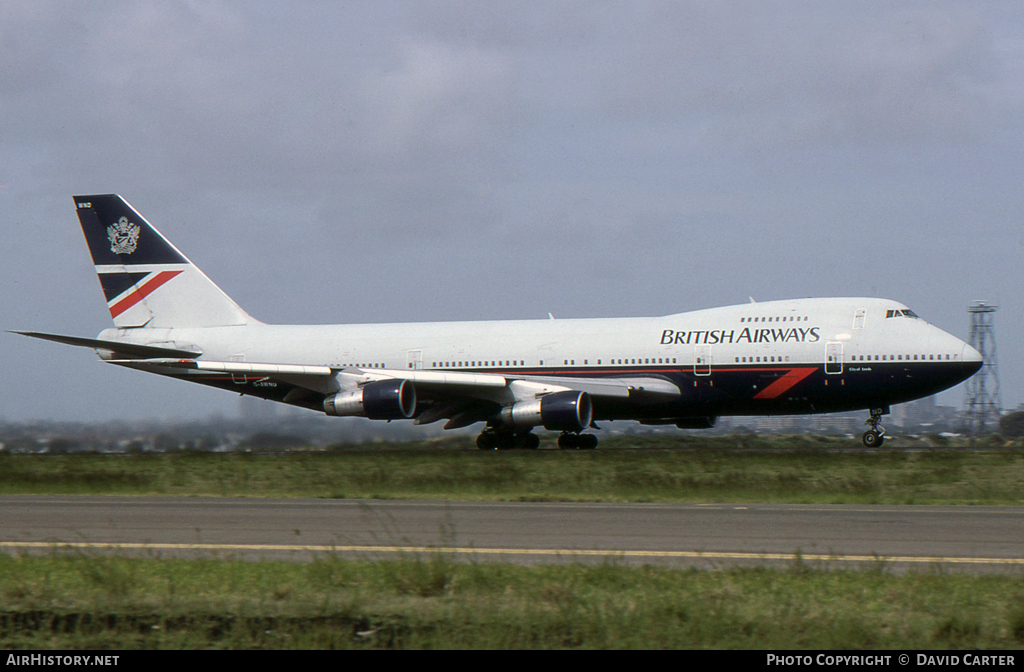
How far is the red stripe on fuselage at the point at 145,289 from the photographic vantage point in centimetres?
3862

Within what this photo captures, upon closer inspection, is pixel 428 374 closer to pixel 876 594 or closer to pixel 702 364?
pixel 702 364

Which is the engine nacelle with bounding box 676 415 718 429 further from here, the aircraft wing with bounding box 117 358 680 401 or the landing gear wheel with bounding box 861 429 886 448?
the landing gear wheel with bounding box 861 429 886 448

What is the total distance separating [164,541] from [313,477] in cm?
1095

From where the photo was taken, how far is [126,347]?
34688 mm

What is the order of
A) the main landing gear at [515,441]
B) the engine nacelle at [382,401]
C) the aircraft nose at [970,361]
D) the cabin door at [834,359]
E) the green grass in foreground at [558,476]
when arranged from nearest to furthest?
the green grass in foreground at [558,476]
the aircraft nose at [970,361]
the cabin door at [834,359]
the engine nacelle at [382,401]
the main landing gear at [515,441]

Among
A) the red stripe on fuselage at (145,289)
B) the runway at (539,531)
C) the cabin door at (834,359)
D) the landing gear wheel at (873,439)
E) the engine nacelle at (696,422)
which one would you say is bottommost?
the runway at (539,531)

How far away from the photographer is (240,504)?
1775cm

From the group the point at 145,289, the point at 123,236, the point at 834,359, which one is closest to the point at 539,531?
the point at 834,359

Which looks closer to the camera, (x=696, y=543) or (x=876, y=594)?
(x=876, y=594)

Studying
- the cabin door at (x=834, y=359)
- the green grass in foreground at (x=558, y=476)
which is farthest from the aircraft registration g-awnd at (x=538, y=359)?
the green grass in foreground at (x=558, y=476)

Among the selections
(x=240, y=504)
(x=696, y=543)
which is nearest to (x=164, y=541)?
(x=240, y=504)

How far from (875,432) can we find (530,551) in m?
22.1

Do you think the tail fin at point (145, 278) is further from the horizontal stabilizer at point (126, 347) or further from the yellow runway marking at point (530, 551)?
the yellow runway marking at point (530, 551)

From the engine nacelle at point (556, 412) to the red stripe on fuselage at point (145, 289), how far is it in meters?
14.6
